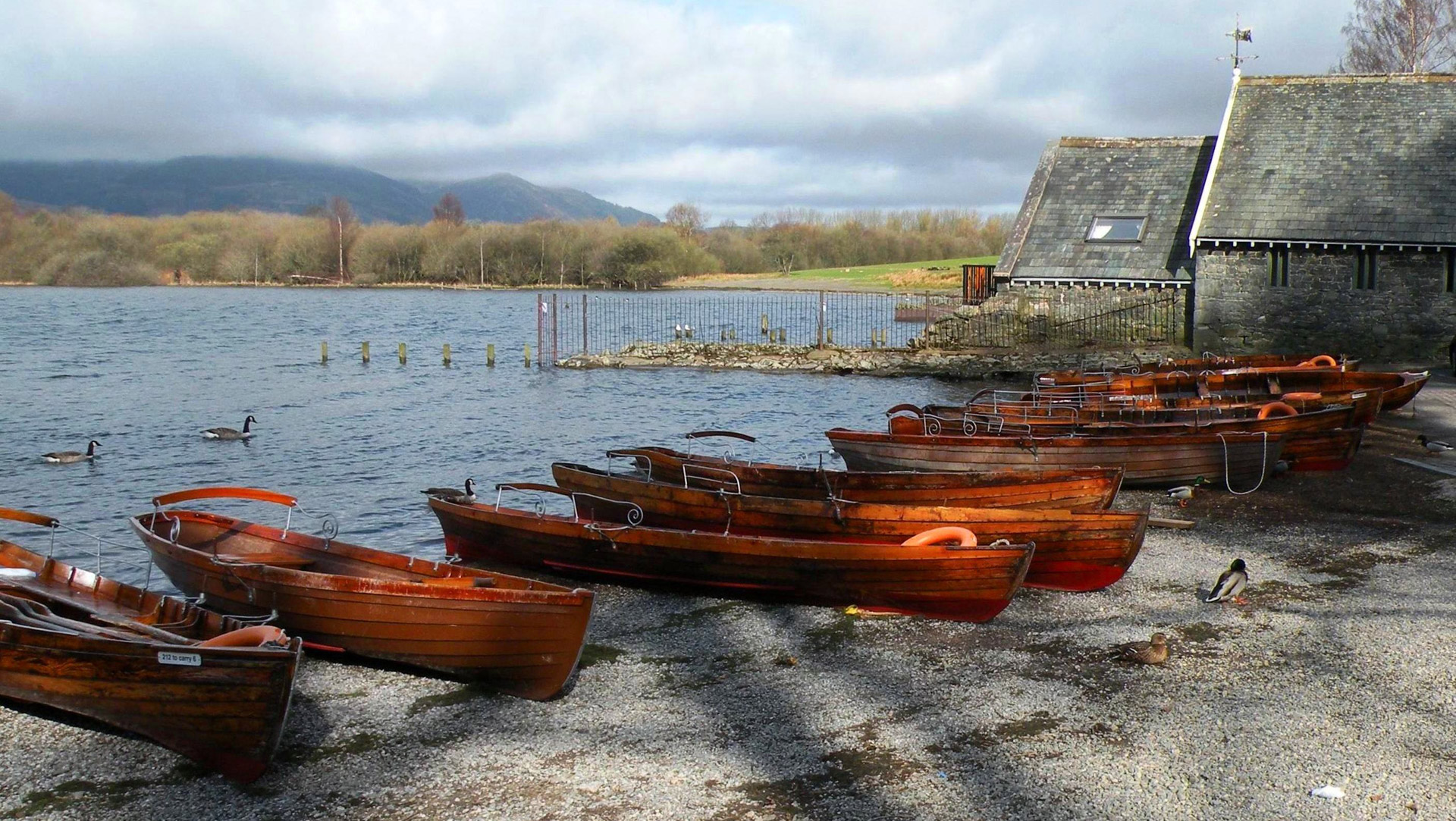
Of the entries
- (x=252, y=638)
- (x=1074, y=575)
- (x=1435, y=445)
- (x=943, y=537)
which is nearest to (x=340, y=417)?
(x=943, y=537)

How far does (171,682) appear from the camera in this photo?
24.8 ft

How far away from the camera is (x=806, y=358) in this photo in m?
40.2

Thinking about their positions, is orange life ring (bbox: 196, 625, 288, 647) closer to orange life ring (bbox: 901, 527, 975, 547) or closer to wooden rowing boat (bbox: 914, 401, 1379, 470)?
orange life ring (bbox: 901, 527, 975, 547)

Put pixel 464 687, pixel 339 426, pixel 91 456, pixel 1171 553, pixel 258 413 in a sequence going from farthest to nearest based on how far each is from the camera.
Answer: pixel 258 413 → pixel 339 426 → pixel 91 456 → pixel 1171 553 → pixel 464 687

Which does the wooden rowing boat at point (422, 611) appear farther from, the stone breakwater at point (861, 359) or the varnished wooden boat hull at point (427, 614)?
the stone breakwater at point (861, 359)

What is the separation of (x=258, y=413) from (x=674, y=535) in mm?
21563

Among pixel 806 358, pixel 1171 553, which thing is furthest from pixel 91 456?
pixel 806 358

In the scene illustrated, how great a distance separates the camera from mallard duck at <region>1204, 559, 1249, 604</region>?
36.2 ft

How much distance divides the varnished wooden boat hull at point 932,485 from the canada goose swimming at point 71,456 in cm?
1377

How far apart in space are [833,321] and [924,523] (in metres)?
56.2

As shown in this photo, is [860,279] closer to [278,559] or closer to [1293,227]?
[1293,227]

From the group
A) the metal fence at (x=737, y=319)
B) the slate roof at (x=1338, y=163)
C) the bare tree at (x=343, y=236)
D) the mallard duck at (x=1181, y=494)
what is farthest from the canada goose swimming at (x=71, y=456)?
the bare tree at (x=343, y=236)

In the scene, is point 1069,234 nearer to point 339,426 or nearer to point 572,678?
point 339,426

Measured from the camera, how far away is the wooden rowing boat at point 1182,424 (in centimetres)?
1720
